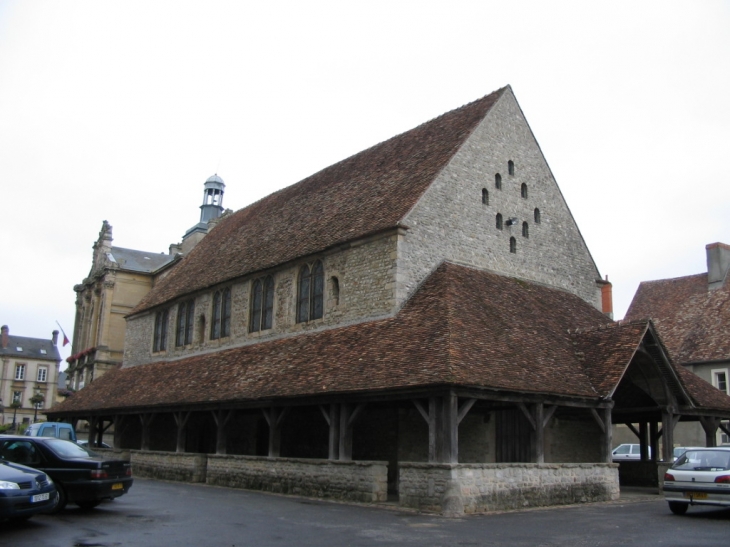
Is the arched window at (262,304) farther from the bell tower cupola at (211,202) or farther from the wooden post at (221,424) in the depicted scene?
the bell tower cupola at (211,202)

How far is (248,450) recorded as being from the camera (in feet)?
84.1

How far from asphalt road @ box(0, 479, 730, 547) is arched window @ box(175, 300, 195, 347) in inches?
530

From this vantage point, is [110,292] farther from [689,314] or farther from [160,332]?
[689,314]

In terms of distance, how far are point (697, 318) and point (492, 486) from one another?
24872mm

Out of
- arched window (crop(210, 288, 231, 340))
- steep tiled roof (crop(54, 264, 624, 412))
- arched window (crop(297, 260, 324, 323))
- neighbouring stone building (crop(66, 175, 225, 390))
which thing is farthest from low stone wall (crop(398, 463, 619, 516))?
neighbouring stone building (crop(66, 175, 225, 390))

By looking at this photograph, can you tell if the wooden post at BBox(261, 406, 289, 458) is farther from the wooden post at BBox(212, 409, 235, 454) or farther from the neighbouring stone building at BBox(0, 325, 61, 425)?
the neighbouring stone building at BBox(0, 325, 61, 425)

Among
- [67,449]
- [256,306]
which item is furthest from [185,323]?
[67,449]

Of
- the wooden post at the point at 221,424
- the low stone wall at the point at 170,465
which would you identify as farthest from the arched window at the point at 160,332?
the wooden post at the point at 221,424

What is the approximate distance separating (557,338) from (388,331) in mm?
4847

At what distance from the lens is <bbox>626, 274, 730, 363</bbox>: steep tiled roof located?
3434 cm

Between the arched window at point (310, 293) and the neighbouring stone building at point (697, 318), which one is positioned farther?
the neighbouring stone building at point (697, 318)

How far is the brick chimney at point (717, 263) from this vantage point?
37.5 meters

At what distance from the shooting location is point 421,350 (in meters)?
16.9

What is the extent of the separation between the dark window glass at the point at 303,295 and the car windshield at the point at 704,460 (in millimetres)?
11879
